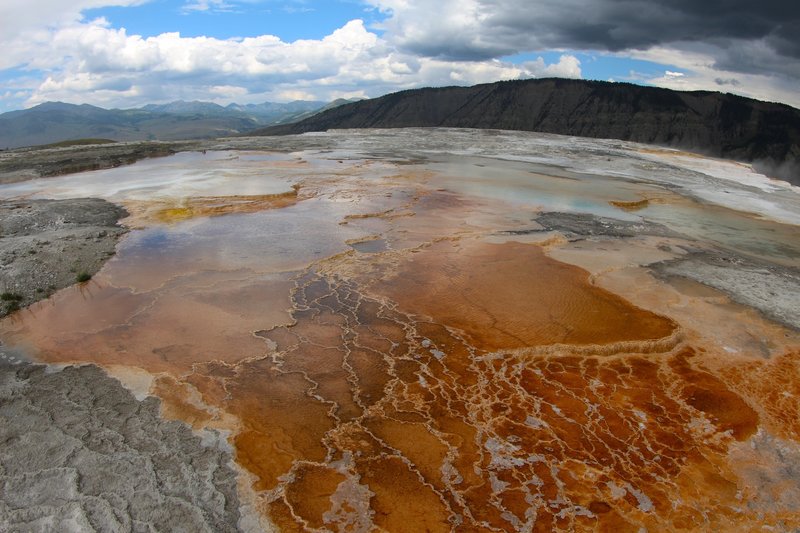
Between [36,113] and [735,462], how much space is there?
794 feet

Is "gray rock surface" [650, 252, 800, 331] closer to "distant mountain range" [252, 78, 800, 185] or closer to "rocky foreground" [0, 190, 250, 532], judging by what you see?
"rocky foreground" [0, 190, 250, 532]

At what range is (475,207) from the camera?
11117 millimetres

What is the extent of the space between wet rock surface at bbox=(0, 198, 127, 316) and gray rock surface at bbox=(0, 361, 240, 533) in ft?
7.93

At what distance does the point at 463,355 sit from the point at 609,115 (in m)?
47.9

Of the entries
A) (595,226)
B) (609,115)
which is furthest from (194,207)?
(609,115)

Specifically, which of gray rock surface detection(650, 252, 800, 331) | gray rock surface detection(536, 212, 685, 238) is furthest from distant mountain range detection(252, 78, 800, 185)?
gray rock surface detection(650, 252, 800, 331)

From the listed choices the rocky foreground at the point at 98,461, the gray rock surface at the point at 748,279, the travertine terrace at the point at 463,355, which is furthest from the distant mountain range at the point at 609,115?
the rocky foreground at the point at 98,461

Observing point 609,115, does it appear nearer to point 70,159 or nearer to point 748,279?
point 70,159

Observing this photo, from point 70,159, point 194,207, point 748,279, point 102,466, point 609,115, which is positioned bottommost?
point 102,466

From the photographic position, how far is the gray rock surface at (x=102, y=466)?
305 cm

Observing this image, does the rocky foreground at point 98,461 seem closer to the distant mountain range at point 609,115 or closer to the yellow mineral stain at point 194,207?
the yellow mineral stain at point 194,207

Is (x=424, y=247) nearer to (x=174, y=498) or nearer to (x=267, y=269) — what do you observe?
(x=267, y=269)

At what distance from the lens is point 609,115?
153 feet

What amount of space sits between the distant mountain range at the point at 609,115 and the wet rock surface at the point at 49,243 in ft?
122
